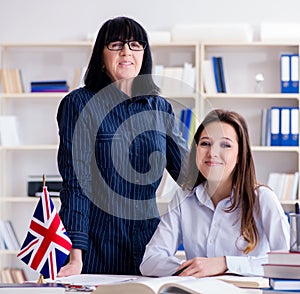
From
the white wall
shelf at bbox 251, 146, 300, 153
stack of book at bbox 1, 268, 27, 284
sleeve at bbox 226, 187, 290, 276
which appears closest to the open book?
sleeve at bbox 226, 187, 290, 276

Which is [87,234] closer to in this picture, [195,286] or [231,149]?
[231,149]

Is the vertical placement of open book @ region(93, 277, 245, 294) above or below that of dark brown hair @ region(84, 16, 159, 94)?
below

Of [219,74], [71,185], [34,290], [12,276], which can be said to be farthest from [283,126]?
[34,290]

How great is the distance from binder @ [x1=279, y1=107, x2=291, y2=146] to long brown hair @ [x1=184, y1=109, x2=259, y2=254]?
2.69m

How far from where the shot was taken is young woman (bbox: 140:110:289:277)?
220 cm

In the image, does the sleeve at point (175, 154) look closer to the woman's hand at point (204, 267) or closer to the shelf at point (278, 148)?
the woman's hand at point (204, 267)

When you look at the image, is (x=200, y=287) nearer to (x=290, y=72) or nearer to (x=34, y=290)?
(x=34, y=290)

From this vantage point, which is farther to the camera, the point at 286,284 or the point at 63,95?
the point at 63,95

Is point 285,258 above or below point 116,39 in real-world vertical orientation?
below

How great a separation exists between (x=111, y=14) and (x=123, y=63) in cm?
315

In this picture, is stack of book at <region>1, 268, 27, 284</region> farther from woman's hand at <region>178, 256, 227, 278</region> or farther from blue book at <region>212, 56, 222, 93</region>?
woman's hand at <region>178, 256, 227, 278</region>

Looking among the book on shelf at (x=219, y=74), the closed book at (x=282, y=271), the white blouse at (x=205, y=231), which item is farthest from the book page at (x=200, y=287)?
the book on shelf at (x=219, y=74)

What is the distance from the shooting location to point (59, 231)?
1944 mm

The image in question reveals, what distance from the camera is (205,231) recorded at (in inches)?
89.7
